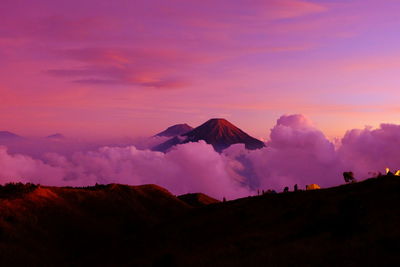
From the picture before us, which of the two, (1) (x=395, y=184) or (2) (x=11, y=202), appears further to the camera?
(2) (x=11, y=202)

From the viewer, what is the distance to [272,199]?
4903 cm

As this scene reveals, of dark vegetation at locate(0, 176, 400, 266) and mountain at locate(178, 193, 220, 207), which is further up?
mountain at locate(178, 193, 220, 207)

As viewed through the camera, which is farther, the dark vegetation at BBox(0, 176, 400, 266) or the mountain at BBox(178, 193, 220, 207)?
the mountain at BBox(178, 193, 220, 207)

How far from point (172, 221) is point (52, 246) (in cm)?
1508

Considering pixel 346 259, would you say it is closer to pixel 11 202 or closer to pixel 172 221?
pixel 172 221

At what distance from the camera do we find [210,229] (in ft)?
134

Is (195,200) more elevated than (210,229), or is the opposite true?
(195,200)

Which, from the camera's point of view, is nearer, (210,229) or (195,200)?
(210,229)

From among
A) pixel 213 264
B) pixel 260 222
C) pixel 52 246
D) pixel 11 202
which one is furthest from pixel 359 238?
pixel 11 202

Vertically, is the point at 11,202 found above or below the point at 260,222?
above

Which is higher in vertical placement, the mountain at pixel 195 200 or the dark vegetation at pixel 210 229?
the mountain at pixel 195 200

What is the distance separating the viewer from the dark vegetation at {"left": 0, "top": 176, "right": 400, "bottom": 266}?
1878 cm

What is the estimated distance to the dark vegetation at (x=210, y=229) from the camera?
18.8 metres

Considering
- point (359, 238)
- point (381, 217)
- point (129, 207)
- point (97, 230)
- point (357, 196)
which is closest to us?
point (359, 238)
